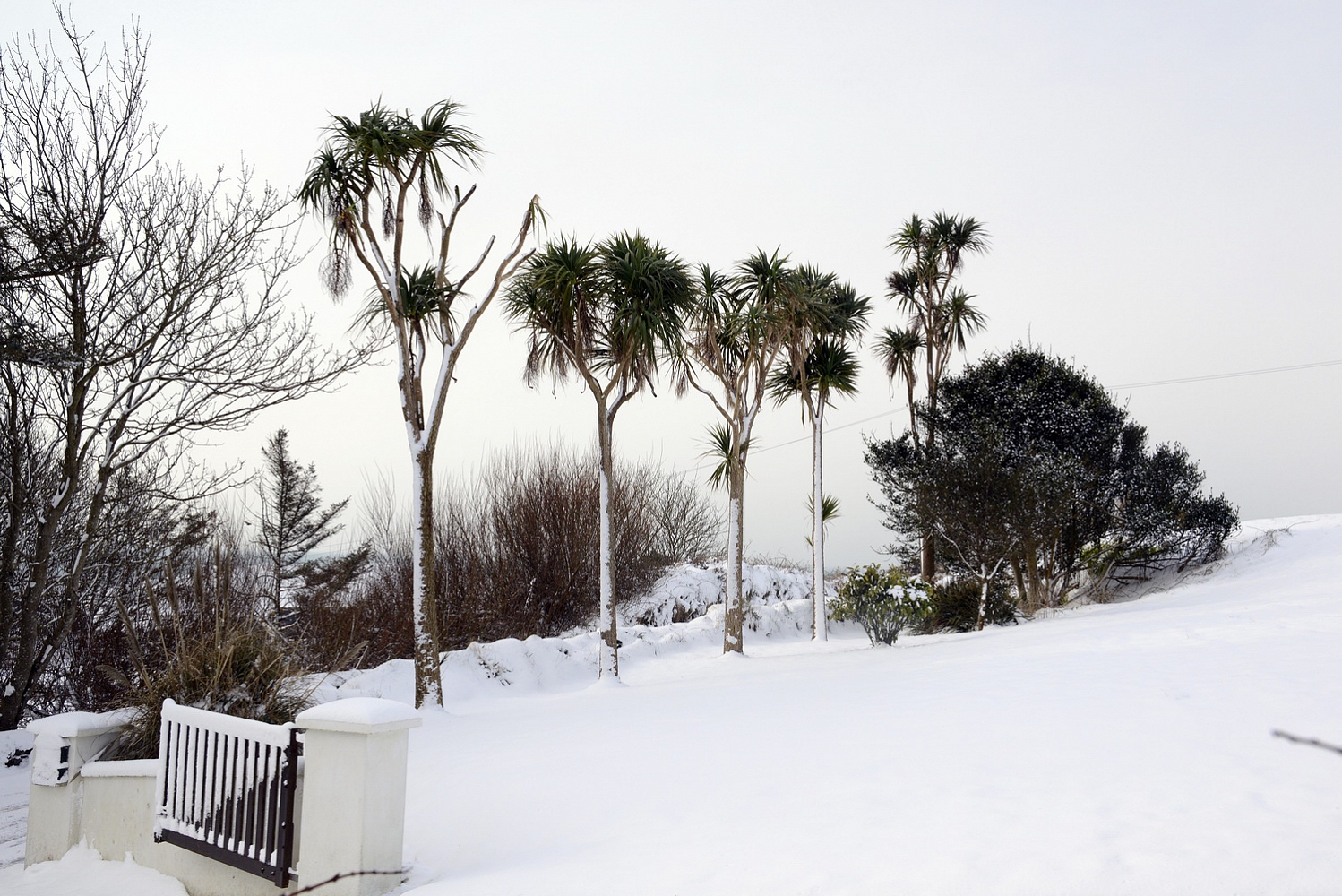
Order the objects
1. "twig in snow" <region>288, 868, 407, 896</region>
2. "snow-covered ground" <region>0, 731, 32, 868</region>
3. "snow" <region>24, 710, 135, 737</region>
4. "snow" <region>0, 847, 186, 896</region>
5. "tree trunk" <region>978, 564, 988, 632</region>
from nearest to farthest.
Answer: "twig in snow" <region>288, 868, 407, 896</region> → "snow" <region>0, 847, 186, 896</region> → "snow" <region>24, 710, 135, 737</region> → "snow-covered ground" <region>0, 731, 32, 868</region> → "tree trunk" <region>978, 564, 988, 632</region>

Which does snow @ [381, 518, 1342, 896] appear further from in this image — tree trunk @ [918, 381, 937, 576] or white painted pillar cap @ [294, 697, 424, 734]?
tree trunk @ [918, 381, 937, 576]

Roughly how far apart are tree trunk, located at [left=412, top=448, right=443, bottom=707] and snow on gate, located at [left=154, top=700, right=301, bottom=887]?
3.48m

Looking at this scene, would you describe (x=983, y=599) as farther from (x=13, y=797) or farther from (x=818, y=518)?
(x=13, y=797)

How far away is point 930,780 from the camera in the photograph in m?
4.15

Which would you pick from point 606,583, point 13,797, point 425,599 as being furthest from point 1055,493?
point 13,797

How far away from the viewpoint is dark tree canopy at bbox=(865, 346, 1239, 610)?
A: 12977mm

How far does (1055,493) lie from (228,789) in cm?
1178

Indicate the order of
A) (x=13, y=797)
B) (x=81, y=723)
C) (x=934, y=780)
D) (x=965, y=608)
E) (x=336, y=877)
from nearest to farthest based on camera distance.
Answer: (x=336, y=877) → (x=934, y=780) → (x=81, y=723) → (x=13, y=797) → (x=965, y=608)

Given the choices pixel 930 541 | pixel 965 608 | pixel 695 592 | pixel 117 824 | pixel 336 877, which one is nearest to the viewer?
pixel 336 877

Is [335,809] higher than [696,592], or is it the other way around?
[696,592]

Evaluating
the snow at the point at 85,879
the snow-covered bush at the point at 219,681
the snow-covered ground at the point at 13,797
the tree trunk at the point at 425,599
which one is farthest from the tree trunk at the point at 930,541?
the snow-covered ground at the point at 13,797

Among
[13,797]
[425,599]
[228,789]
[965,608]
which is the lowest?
[13,797]

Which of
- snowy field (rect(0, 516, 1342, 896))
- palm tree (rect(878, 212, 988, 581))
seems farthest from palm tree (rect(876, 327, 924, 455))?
snowy field (rect(0, 516, 1342, 896))

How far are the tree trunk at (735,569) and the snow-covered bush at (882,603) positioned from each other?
5.76 feet
